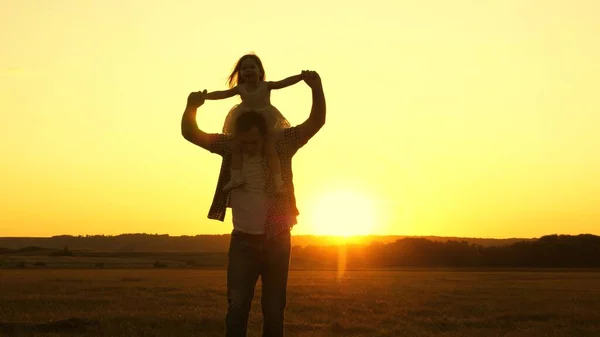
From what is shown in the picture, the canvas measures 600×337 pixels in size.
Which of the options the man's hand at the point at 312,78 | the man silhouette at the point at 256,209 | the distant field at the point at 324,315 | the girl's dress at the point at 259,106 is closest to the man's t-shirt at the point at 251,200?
the man silhouette at the point at 256,209

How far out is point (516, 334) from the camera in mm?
13258

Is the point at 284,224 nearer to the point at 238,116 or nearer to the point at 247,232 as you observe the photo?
the point at 247,232

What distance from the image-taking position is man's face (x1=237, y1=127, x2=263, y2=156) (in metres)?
6.34

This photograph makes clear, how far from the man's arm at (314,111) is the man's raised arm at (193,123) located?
824 mm

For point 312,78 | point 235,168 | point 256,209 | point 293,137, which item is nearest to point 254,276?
point 256,209

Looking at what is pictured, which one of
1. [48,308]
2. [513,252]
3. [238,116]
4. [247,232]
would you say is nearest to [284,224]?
[247,232]

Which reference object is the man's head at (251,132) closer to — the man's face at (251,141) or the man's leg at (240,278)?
the man's face at (251,141)

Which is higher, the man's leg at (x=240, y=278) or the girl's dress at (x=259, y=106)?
the girl's dress at (x=259, y=106)

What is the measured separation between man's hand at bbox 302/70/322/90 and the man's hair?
491 millimetres

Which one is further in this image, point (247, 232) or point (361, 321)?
point (361, 321)

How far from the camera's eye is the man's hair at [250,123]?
20.9 ft

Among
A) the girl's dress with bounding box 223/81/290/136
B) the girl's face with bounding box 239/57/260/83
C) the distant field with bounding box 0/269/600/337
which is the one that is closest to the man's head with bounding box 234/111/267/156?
the girl's dress with bounding box 223/81/290/136

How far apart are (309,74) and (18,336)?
25.6 ft

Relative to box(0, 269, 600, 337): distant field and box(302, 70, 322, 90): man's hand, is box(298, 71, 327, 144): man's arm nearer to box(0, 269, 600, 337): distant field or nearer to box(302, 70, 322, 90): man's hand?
box(302, 70, 322, 90): man's hand
